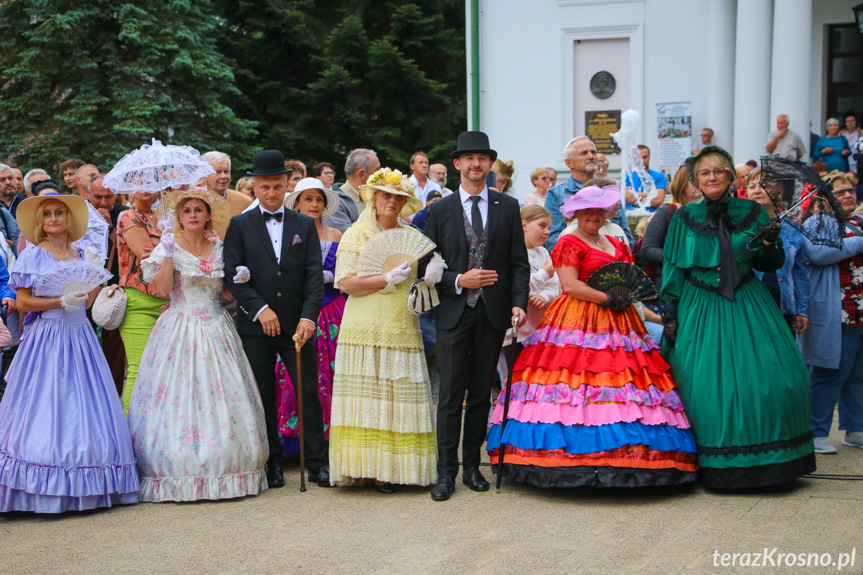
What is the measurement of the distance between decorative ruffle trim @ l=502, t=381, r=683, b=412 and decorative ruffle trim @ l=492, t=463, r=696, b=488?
15.5 inches

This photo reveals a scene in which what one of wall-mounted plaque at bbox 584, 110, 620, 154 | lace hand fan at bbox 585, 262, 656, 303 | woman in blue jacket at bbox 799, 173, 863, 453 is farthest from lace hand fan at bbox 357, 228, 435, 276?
wall-mounted plaque at bbox 584, 110, 620, 154

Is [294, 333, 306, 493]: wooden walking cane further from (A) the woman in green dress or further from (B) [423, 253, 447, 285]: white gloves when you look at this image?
(A) the woman in green dress

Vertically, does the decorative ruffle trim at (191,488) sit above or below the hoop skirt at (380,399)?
below

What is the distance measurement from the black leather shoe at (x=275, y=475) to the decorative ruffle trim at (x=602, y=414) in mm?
1667

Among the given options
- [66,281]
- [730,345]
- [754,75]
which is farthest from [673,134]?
[66,281]

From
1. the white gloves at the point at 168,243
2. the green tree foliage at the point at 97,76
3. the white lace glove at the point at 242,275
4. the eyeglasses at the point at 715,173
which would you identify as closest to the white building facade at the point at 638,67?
the green tree foliage at the point at 97,76

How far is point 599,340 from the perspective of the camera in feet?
18.9

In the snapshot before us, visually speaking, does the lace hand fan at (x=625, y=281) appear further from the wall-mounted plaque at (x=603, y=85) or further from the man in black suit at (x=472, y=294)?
the wall-mounted plaque at (x=603, y=85)

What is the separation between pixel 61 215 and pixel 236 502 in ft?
6.95

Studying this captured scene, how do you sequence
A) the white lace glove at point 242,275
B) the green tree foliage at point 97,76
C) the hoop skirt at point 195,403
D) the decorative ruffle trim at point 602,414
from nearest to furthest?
1. the decorative ruffle trim at point 602,414
2. the hoop skirt at point 195,403
3. the white lace glove at point 242,275
4. the green tree foliage at point 97,76

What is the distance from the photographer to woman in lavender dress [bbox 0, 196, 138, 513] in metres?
5.38

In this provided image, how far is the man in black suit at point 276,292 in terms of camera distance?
597 centimetres

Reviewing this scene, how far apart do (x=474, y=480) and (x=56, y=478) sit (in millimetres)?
2489

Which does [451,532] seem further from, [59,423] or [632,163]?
[632,163]
